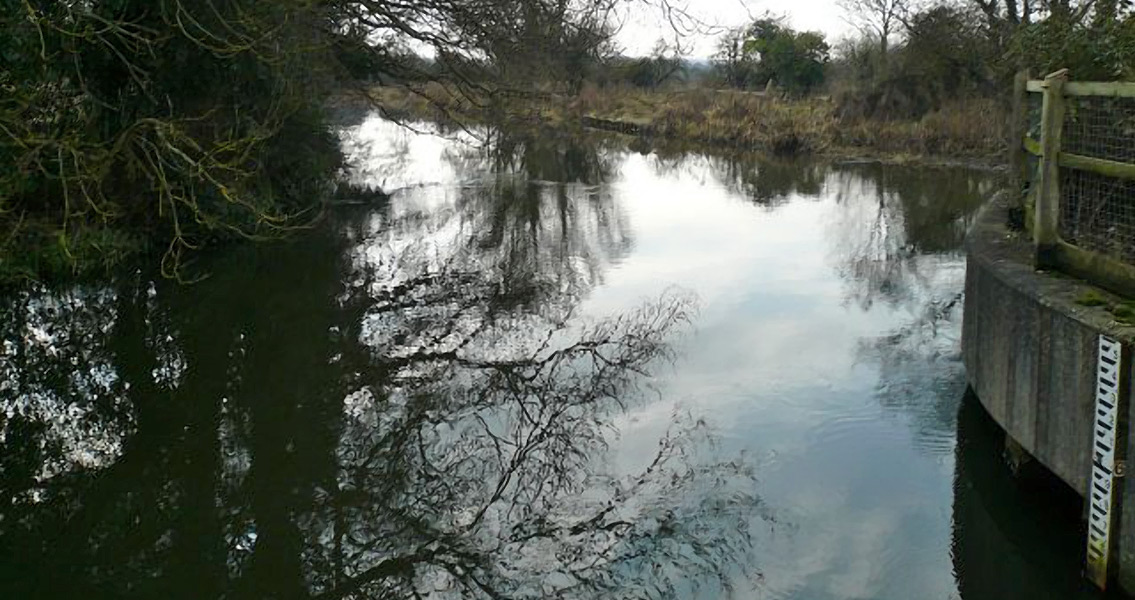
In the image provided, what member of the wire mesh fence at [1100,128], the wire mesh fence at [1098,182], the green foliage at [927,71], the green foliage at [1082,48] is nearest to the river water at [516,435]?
the wire mesh fence at [1098,182]

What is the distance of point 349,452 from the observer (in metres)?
7.43

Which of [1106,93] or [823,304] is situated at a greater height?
[1106,93]

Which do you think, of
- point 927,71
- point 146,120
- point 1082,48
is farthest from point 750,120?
point 146,120

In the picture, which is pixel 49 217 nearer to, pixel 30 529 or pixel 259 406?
pixel 259 406

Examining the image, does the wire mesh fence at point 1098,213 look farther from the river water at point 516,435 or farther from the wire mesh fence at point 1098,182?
the river water at point 516,435

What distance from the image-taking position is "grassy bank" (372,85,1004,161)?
25.1 meters

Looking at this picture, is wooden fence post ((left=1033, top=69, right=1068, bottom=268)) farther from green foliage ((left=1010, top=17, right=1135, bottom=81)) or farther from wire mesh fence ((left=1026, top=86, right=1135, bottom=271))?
green foliage ((left=1010, top=17, right=1135, bottom=81))

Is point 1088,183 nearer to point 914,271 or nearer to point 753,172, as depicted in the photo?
point 914,271

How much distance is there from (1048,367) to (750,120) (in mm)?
28093

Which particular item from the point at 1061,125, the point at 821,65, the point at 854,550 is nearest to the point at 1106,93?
the point at 1061,125

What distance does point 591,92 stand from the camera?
4278cm

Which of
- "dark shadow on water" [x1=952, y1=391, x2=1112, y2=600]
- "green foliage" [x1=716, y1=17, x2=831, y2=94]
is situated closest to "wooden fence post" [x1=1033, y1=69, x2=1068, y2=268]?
"dark shadow on water" [x1=952, y1=391, x2=1112, y2=600]

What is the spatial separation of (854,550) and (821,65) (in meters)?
35.6

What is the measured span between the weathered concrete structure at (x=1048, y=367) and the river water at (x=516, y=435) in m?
0.56
